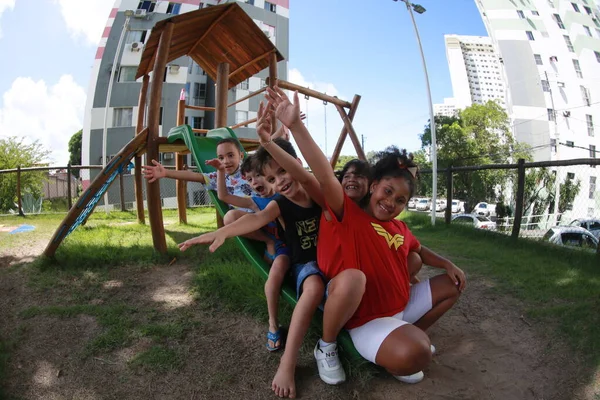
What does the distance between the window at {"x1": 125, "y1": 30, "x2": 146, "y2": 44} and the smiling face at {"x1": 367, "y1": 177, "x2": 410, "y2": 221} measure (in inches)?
833

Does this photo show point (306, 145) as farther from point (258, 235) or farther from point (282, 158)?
point (258, 235)

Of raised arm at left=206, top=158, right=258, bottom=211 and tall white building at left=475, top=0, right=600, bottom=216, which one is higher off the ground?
tall white building at left=475, top=0, right=600, bottom=216

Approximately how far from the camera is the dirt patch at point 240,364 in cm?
172

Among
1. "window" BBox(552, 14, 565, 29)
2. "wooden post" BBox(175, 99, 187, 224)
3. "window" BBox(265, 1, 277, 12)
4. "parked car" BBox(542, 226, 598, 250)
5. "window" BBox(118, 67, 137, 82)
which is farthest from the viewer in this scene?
"window" BBox(552, 14, 565, 29)

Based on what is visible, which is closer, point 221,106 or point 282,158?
point 282,158

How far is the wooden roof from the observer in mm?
4195

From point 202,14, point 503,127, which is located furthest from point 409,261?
point 503,127

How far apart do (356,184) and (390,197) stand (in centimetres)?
31

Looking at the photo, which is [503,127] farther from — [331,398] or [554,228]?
[331,398]

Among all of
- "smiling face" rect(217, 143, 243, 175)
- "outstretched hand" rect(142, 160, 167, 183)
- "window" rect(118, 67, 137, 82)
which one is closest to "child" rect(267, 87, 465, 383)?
"outstretched hand" rect(142, 160, 167, 183)

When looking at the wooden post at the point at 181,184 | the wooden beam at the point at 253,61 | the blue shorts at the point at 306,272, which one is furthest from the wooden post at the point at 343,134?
the blue shorts at the point at 306,272

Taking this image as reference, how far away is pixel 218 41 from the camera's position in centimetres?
523

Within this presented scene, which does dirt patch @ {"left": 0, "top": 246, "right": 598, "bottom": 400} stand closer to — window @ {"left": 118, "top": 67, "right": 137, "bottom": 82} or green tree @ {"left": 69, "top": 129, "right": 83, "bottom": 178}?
window @ {"left": 118, "top": 67, "right": 137, "bottom": 82}

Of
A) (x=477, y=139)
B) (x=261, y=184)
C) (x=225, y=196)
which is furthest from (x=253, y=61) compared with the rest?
(x=477, y=139)
